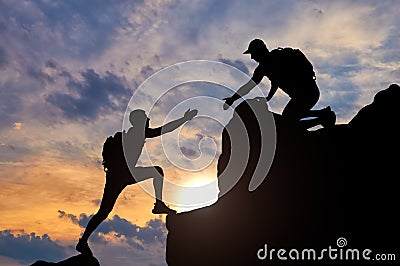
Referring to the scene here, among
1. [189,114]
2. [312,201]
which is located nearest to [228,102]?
[189,114]

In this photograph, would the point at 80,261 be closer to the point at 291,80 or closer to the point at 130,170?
the point at 130,170

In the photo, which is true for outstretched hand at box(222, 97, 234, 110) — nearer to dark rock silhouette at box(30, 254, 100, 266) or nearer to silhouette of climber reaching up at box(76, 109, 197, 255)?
silhouette of climber reaching up at box(76, 109, 197, 255)

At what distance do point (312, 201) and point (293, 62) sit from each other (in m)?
3.97

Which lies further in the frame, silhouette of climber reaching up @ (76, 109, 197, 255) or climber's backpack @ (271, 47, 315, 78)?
silhouette of climber reaching up @ (76, 109, 197, 255)

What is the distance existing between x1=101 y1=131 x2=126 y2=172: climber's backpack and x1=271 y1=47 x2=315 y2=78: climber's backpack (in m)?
5.42

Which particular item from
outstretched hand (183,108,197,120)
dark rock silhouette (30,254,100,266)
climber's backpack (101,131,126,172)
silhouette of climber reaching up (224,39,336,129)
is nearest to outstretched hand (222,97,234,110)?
silhouette of climber reaching up (224,39,336,129)

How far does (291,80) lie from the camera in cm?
1526

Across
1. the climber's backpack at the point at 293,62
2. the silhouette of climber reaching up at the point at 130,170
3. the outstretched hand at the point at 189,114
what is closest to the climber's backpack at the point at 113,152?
the silhouette of climber reaching up at the point at 130,170

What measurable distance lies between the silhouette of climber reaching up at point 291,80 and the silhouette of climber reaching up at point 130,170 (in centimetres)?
275

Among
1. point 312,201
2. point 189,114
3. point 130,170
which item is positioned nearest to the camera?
point 312,201

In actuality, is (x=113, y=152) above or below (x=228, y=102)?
below

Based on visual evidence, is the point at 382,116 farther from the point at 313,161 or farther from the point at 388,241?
the point at 388,241

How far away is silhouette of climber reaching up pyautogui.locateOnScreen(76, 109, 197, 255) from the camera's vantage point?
16.0 metres

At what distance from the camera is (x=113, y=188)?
16.6 m
